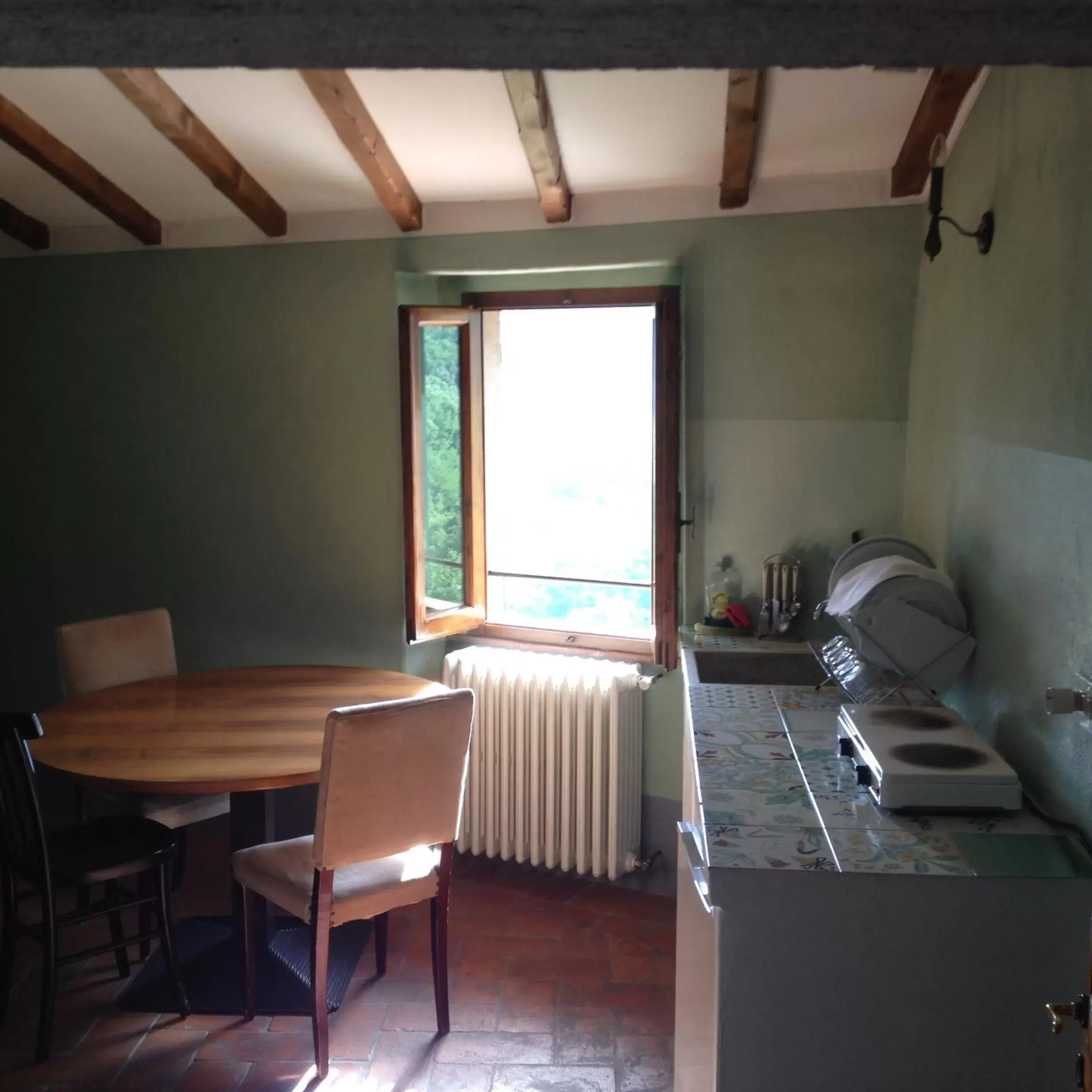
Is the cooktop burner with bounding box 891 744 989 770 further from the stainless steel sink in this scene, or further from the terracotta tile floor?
the terracotta tile floor

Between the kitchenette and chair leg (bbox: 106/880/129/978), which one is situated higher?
the kitchenette

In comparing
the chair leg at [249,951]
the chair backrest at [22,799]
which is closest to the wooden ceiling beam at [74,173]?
the chair backrest at [22,799]

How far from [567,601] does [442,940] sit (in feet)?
Result: 5.97

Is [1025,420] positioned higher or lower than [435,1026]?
higher

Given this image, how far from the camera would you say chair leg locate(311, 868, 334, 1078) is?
254cm

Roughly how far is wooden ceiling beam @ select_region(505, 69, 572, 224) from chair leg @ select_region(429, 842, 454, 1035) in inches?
79.1

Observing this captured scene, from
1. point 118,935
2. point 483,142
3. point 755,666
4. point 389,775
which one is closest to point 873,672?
point 755,666

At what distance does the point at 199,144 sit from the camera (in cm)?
316

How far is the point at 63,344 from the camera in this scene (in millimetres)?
4199

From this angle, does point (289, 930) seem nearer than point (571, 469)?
Yes

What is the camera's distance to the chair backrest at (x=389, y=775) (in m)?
2.45

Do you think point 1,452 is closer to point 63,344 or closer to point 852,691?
point 63,344

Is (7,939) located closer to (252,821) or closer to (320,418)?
(252,821)

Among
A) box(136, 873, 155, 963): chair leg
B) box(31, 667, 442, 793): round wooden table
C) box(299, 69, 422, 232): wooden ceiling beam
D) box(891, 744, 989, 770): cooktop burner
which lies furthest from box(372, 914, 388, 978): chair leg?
box(299, 69, 422, 232): wooden ceiling beam
